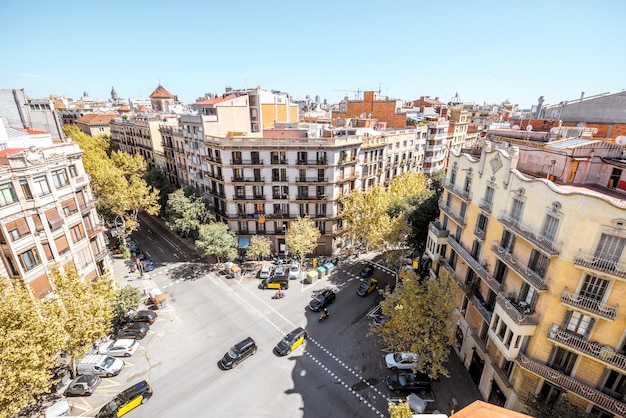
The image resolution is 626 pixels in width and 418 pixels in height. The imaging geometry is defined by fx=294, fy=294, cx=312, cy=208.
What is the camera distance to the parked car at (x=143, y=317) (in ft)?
125

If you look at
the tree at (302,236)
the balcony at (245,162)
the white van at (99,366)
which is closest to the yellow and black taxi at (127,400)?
the white van at (99,366)

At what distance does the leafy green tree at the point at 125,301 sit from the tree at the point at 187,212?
15443mm

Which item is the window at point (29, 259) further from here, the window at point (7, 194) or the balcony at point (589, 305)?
the balcony at point (589, 305)

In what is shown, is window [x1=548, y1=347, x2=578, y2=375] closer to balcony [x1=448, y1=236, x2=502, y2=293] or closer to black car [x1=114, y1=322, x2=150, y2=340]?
balcony [x1=448, y1=236, x2=502, y2=293]

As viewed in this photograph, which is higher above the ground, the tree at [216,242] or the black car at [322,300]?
the tree at [216,242]

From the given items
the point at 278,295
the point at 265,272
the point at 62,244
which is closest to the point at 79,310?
the point at 62,244

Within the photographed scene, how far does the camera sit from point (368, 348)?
35062 millimetres

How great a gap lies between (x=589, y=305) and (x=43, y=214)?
163ft

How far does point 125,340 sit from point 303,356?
68.0 ft

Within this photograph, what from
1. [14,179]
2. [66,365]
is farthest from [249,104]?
[66,365]

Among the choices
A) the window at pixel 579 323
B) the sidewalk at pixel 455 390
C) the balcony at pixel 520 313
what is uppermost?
the window at pixel 579 323

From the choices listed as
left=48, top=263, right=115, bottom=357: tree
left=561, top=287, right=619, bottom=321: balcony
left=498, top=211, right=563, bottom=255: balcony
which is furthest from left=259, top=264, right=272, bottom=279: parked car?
left=561, top=287, right=619, bottom=321: balcony

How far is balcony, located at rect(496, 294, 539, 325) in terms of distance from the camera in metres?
22.7

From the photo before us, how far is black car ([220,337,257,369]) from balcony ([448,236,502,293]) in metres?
25.5
